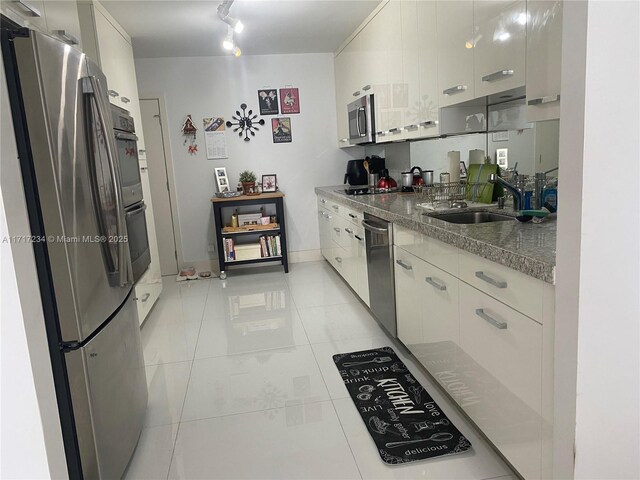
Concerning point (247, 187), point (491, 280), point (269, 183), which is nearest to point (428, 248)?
point (491, 280)

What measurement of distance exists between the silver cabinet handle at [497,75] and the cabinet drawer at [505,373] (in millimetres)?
965

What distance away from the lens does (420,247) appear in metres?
2.35

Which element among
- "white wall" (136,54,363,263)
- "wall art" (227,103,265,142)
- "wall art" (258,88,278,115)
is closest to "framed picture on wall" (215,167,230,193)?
"white wall" (136,54,363,263)

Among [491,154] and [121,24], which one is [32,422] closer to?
[491,154]

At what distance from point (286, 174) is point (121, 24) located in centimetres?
227

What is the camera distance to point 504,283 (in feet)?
5.16

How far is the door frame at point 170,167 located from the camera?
4.99 metres

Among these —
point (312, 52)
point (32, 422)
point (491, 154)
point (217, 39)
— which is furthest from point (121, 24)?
point (32, 422)

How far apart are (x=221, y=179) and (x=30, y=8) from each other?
3440 mm

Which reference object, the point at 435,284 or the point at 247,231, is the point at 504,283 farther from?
the point at 247,231

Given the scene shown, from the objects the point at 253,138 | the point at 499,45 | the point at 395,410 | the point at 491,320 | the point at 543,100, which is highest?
the point at 499,45

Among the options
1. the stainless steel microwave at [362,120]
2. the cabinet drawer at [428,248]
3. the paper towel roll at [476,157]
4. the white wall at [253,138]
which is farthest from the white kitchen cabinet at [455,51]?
the white wall at [253,138]

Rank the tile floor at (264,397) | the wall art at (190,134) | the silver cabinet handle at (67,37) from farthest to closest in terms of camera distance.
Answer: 1. the wall art at (190,134)
2. the silver cabinet handle at (67,37)
3. the tile floor at (264,397)

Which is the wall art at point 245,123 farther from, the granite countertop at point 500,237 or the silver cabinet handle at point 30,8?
the silver cabinet handle at point 30,8
